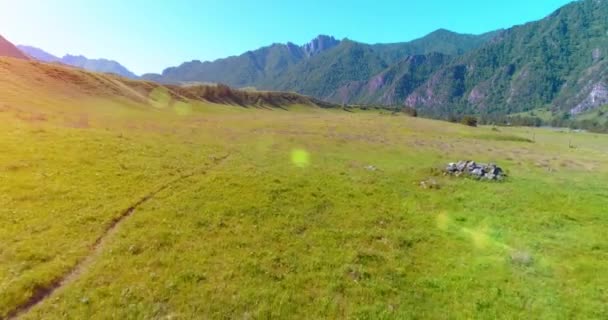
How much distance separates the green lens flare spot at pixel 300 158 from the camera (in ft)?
122

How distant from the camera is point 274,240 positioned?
18.0 meters

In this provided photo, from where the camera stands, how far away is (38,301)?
1202 centimetres

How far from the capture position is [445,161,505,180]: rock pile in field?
112 feet

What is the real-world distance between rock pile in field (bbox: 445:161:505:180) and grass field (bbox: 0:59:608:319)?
1.82 m

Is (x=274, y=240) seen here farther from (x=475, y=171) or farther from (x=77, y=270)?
(x=475, y=171)

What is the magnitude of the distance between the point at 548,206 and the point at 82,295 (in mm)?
29303

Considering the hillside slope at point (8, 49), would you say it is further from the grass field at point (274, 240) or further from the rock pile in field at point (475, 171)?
the rock pile in field at point (475, 171)

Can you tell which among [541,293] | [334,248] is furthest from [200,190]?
[541,293]

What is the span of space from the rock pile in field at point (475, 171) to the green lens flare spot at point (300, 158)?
14.4 metres

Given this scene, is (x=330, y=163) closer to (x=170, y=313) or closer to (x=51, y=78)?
(x=170, y=313)

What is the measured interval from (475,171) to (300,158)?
1838 centimetres

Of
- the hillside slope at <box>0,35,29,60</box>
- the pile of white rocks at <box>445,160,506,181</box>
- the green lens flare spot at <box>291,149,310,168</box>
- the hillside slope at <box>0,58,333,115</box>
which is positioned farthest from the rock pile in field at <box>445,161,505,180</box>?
the hillside slope at <box>0,35,29,60</box>

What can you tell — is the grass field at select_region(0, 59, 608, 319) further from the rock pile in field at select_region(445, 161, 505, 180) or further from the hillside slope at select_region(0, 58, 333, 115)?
the hillside slope at select_region(0, 58, 333, 115)

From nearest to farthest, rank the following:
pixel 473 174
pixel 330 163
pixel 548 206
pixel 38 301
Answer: pixel 38 301
pixel 548 206
pixel 473 174
pixel 330 163
